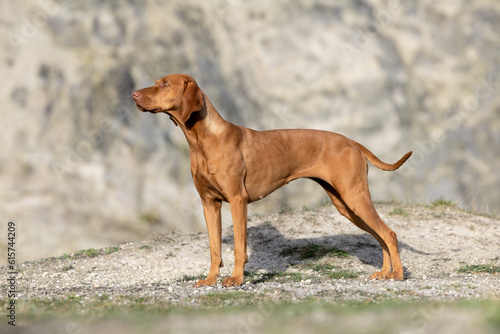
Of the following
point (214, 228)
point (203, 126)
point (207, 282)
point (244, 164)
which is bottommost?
point (207, 282)

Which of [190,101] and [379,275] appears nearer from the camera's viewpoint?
[190,101]

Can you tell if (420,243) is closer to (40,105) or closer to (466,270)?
(466,270)

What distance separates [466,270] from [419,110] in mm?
12045

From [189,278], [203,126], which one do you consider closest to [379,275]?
[189,278]

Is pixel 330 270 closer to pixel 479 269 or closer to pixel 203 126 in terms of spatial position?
pixel 479 269

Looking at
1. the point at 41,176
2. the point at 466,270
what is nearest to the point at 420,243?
the point at 466,270

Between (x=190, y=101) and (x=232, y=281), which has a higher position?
(x=190, y=101)

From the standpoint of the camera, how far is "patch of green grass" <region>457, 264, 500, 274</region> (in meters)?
8.11

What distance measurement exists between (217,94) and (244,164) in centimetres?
1158

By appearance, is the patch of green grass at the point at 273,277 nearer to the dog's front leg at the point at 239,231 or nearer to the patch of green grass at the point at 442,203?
the dog's front leg at the point at 239,231

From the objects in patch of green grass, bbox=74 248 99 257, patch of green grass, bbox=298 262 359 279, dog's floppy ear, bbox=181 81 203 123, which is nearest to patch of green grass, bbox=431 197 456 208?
patch of green grass, bbox=298 262 359 279

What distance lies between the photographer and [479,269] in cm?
818

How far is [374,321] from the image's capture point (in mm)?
3941

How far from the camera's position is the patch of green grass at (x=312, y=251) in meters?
9.11
